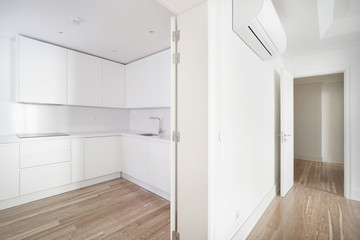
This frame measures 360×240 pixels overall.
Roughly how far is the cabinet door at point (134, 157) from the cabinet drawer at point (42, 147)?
3.09ft

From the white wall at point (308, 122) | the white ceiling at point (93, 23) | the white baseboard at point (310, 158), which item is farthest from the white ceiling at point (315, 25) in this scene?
the white baseboard at point (310, 158)

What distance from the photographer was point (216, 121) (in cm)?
117

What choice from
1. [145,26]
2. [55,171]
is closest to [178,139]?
[145,26]

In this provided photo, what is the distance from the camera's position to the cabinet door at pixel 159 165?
2332 millimetres

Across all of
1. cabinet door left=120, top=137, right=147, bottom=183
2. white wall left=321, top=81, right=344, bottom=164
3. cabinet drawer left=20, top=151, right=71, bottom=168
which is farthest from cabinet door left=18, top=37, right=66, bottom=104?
white wall left=321, top=81, right=344, bottom=164

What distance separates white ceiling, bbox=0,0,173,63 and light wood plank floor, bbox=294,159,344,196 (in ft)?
12.3

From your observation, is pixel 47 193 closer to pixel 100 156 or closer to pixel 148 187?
pixel 100 156

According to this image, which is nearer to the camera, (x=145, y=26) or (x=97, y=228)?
(x=97, y=228)

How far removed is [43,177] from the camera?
2.35 meters

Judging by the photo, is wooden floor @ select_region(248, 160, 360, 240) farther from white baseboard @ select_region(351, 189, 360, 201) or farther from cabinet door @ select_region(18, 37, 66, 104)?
cabinet door @ select_region(18, 37, 66, 104)

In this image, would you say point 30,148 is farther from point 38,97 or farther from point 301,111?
point 301,111

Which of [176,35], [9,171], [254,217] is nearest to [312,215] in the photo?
[254,217]

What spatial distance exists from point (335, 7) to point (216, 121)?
2159 mm

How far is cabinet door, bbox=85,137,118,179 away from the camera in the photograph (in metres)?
2.77
